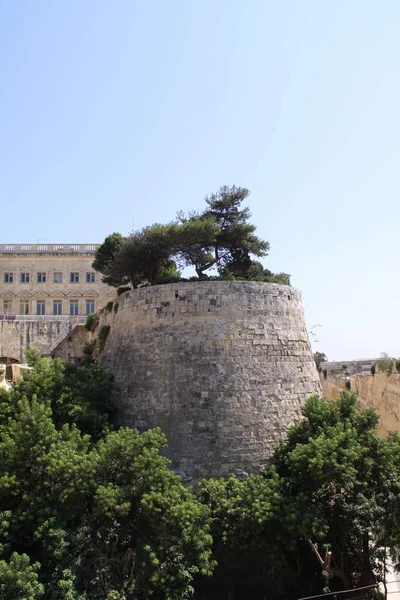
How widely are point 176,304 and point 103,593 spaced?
740 cm

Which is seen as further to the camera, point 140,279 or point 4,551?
point 140,279

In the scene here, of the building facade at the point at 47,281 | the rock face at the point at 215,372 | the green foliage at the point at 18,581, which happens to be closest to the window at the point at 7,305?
the building facade at the point at 47,281

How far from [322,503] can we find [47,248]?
88.4 ft

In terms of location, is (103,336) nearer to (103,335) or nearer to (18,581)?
(103,335)

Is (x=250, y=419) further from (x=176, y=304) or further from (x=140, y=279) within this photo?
(x=140, y=279)

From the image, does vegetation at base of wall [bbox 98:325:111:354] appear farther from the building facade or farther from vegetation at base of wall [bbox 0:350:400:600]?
the building facade

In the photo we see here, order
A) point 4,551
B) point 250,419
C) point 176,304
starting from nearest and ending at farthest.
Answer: point 4,551
point 250,419
point 176,304

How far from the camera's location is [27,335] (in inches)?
936

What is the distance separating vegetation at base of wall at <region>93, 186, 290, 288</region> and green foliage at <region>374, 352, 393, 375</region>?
6.31m

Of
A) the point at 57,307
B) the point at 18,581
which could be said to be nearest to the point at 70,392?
the point at 18,581

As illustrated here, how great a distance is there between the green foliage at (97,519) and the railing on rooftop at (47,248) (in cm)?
2328

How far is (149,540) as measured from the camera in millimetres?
10336

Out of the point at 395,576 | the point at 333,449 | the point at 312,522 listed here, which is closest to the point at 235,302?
the point at 333,449

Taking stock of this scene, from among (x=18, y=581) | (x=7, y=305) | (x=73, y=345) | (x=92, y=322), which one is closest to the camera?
(x=18, y=581)
